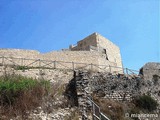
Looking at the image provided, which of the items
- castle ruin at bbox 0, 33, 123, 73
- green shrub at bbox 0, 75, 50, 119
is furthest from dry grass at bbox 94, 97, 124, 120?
castle ruin at bbox 0, 33, 123, 73

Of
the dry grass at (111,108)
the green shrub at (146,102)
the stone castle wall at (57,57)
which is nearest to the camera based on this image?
the dry grass at (111,108)

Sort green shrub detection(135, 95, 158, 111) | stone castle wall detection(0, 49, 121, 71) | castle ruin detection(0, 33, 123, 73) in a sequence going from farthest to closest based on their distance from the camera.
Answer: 1. castle ruin detection(0, 33, 123, 73)
2. stone castle wall detection(0, 49, 121, 71)
3. green shrub detection(135, 95, 158, 111)

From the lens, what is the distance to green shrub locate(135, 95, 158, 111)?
1983 cm

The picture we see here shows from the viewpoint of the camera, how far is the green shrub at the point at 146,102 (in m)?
19.8

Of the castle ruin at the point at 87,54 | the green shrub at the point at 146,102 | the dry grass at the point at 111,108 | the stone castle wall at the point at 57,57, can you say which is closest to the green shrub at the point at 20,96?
the dry grass at the point at 111,108

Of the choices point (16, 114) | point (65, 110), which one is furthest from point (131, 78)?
point (16, 114)

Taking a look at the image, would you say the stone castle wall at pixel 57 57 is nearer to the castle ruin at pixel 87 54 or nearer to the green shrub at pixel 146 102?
the castle ruin at pixel 87 54

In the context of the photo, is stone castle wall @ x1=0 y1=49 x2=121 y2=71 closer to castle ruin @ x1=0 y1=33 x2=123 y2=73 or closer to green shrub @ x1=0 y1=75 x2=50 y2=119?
castle ruin @ x1=0 y1=33 x2=123 y2=73

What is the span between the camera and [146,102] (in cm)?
2009

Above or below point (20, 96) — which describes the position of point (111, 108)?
below

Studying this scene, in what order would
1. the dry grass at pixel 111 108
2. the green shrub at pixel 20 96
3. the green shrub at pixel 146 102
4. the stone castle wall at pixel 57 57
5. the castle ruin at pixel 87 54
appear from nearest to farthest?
the green shrub at pixel 20 96, the dry grass at pixel 111 108, the green shrub at pixel 146 102, the stone castle wall at pixel 57 57, the castle ruin at pixel 87 54

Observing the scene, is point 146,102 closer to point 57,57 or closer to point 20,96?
point 20,96

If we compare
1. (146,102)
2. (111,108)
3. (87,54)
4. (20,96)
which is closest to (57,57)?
(87,54)

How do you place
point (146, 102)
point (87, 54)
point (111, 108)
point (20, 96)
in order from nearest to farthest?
point (20, 96) → point (111, 108) → point (146, 102) → point (87, 54)
